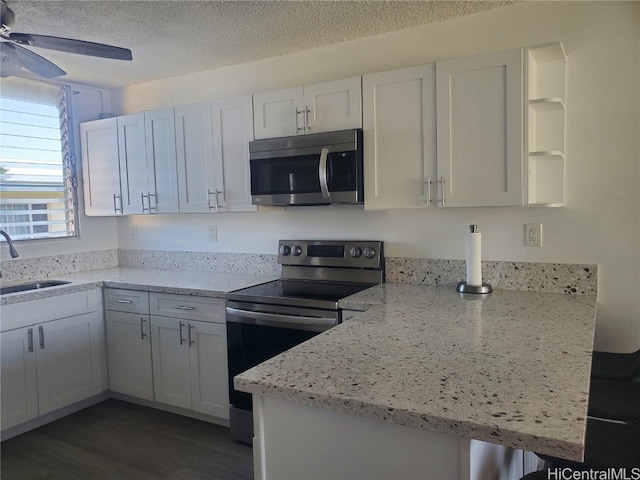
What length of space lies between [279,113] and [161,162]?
1054mm

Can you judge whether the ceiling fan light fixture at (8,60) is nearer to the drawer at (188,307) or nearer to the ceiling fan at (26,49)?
the ceiling fan at (26,49)

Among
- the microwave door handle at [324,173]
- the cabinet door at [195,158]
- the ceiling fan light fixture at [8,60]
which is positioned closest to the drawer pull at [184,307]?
the cabinet door at [195,158]

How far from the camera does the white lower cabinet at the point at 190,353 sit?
2.77 m

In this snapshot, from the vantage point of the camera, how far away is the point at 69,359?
3041mm

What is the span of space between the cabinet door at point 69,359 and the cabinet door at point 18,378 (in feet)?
0.14

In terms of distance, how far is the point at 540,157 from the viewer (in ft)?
7.48

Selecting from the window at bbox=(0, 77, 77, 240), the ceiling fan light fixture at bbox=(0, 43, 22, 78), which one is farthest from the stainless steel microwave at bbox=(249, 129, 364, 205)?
the window at bbox=(0, 77, 77, 240)

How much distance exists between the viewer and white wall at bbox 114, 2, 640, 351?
221 centimetres

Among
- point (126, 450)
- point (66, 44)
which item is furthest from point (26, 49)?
point (126, 450)

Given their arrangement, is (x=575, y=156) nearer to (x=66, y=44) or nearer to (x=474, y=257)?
(x=474, y=257)

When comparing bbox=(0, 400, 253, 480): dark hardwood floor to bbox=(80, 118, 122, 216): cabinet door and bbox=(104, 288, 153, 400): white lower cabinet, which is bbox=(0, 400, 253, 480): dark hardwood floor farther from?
bbox=(80, 118, 122, 216): cabinet door

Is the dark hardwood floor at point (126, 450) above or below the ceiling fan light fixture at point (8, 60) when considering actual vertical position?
below

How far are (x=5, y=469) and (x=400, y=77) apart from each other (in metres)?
3.01

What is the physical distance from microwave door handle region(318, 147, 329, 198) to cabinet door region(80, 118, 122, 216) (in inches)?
72.8
